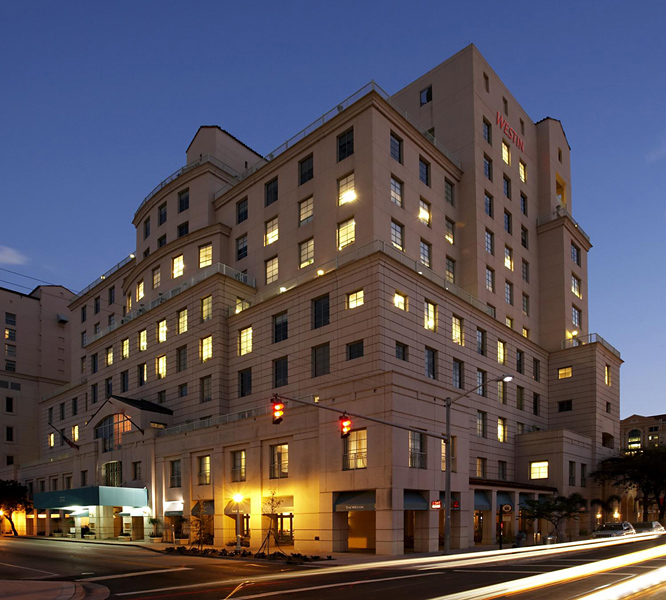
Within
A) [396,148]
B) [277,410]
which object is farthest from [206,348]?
[277,410]

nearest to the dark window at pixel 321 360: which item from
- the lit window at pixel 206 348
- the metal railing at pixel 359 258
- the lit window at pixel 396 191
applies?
the metal railing at pixel 359 258

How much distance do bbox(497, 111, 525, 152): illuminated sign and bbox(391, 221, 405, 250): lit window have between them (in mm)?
21291

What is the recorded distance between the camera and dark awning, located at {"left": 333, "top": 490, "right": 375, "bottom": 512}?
40750 mm

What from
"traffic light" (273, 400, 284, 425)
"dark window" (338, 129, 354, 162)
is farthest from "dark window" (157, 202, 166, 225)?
"traffic light" (273, 400, 284, 425)

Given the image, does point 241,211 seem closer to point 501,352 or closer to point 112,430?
point 112,430

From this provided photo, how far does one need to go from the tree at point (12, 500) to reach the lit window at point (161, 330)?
91.7 feet

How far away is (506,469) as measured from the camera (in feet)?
199

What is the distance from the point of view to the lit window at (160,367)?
64.2m

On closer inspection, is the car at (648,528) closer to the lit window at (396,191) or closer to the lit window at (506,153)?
the lit window at (396,191)

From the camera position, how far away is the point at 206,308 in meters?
59.5

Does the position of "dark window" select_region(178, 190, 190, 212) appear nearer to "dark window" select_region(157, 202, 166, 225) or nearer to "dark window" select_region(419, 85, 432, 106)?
"dark window" select_region(157, 202, 166, 225)

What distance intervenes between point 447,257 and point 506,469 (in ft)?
65.8

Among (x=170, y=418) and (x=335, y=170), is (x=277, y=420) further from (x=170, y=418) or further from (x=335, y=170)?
(x=170, y=418)

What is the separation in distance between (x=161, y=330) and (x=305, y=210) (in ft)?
65.2
